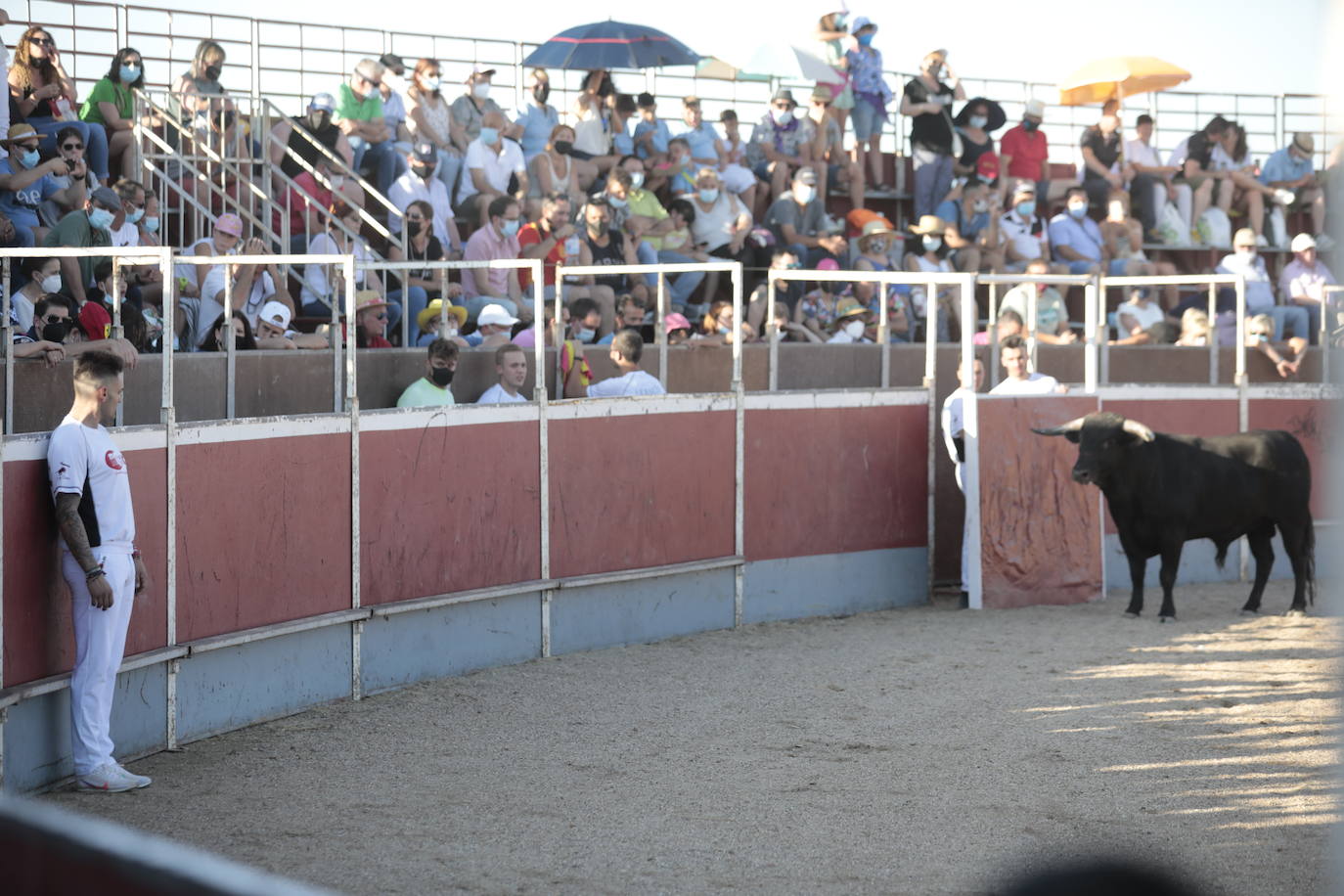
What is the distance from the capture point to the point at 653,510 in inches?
416

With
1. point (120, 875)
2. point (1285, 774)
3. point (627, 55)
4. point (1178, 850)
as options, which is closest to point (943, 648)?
point (1285, 774)

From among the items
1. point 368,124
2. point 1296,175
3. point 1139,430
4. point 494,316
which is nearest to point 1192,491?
point 1139,430

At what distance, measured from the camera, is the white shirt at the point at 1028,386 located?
1229cm

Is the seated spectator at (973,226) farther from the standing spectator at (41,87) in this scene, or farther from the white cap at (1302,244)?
the standing spectator at (41,87)

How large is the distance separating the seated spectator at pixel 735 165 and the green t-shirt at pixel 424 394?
595 centimetres

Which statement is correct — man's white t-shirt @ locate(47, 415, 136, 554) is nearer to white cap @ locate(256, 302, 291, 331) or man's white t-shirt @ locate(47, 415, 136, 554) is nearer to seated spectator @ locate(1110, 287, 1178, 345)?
white cap @ locate(256, 302, 291, 331)

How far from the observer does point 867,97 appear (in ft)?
56.7

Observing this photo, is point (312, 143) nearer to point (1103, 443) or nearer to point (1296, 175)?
point (1103, 443)

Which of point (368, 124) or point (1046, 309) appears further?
point (1046, 309)

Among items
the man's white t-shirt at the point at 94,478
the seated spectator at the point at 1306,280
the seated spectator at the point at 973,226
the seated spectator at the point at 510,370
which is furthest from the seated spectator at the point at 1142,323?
the man's white t-shirt at the point at 94,478

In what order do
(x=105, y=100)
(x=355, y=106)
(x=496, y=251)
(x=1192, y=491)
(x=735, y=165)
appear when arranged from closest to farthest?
(x=105, y=100), (x=1192, y=491), (x=496, y=251), (x=355, y=106), (x=735, y=165)

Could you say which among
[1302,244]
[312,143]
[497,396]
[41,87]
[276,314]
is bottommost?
[497,396]

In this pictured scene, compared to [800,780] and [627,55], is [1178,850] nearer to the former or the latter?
[800,780]

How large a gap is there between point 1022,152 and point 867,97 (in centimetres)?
195
